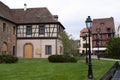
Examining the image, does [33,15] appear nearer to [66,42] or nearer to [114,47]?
[66,42]

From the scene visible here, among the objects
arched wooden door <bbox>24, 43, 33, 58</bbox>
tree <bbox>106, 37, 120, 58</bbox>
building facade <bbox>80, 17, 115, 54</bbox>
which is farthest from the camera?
building facade <bbox>80, 17, 115, 54</bbox>

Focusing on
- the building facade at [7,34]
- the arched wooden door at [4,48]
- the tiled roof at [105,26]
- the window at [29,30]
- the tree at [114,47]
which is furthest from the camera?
the tiled roof at [105,26]

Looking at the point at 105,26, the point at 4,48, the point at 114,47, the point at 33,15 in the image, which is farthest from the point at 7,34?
the point at 105,26

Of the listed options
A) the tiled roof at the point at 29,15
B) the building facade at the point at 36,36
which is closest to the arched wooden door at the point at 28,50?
the building facade at the point at 36,36

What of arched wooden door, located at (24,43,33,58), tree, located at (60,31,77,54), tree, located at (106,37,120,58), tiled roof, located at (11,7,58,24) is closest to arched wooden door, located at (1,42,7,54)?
arched wooden door, located at (24,43,33,58)

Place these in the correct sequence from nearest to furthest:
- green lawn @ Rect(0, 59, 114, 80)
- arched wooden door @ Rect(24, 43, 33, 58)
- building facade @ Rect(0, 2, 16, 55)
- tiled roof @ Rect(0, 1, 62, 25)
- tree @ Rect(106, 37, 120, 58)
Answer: green lawn @ Rect(0, 59, 114, 80)
building facade @ Rect(0, 2, 16, 55)
tiled roof @ Rect(0, 1, 62, 25)
arched wooden door @ Rect(24, 43, 33, 58)
tree @ Rect(106, 37, 120, 58)

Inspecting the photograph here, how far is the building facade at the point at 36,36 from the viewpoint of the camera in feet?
142

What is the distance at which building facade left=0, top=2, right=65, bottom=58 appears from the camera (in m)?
43.2

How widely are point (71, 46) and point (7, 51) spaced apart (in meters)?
10.3

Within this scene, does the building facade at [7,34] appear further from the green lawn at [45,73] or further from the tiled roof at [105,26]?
the tiled roof at [105,26]

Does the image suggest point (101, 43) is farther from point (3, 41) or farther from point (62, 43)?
point (3, 41)

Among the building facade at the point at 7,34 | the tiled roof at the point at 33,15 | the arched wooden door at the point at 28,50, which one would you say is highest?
the tiled roof at the point at 33,15

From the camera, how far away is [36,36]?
4372 cm

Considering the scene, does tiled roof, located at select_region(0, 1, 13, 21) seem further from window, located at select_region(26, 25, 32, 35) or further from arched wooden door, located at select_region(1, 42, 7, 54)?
arched wooden door, located at select_region(1, 42, 7, 54)
